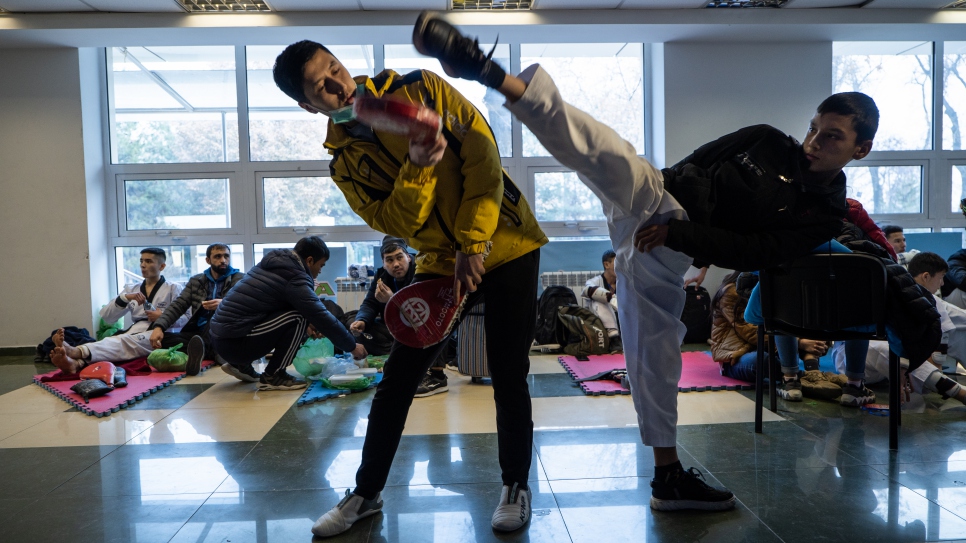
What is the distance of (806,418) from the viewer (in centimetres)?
312

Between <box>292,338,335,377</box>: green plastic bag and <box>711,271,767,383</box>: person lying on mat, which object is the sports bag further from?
<box>292,338,335,377</box>: green plastic bag

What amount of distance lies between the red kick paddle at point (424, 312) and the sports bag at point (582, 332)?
11.4ft

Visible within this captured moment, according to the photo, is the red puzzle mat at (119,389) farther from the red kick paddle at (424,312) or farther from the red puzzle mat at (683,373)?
the red puzzle mat at (683,373)

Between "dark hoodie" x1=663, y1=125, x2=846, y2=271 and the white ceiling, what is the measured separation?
13.2ft

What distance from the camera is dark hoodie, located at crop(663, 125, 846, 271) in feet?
6.42

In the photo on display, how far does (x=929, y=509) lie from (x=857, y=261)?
959 millimetres

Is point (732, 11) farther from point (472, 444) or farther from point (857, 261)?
point (472, 444)

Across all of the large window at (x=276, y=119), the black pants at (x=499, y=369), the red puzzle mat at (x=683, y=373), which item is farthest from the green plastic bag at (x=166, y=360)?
the black pants at (x=499, y=369)

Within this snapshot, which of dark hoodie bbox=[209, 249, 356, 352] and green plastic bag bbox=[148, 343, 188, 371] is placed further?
green plastic bag bbox=[148, 343, 188, 371]

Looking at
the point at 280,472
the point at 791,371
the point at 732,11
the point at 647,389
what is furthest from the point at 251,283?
the point at 732,11

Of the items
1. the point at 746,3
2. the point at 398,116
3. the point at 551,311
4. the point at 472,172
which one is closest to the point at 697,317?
the point at 551,311

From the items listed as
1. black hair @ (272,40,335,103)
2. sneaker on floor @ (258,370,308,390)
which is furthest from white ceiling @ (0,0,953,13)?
black hair @ (272,40,335,103)

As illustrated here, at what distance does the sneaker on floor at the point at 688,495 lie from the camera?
2.02 m

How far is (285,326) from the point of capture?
13.6 ft
